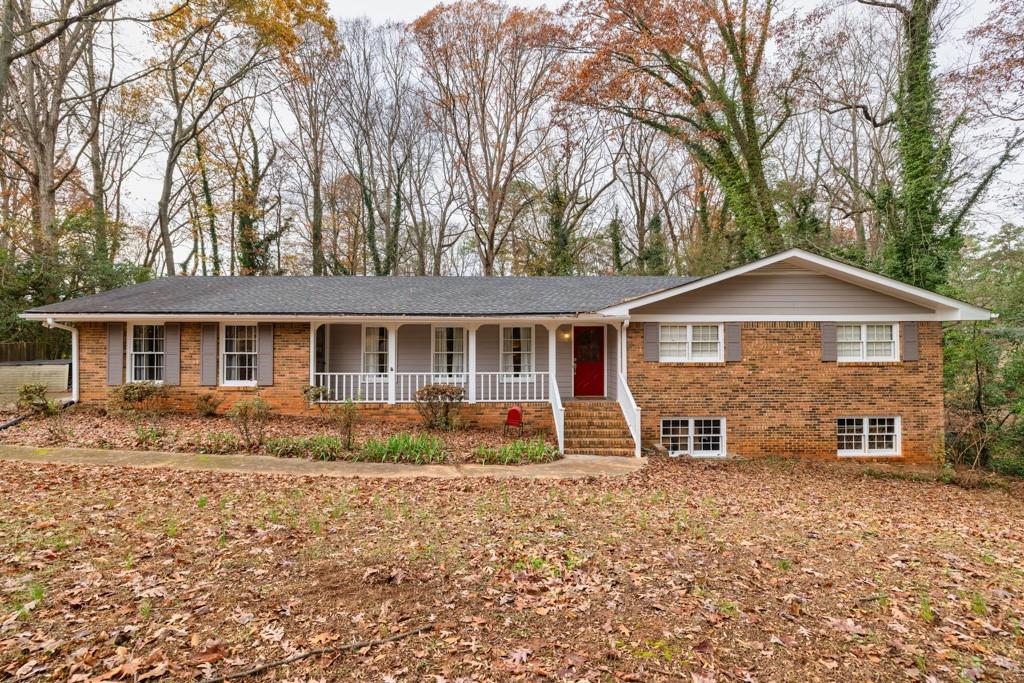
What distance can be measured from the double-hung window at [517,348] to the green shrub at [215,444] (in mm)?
6897

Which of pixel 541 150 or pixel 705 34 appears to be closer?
pixel 705 34

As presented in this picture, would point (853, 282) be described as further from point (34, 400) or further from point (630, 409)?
point (34, 400)

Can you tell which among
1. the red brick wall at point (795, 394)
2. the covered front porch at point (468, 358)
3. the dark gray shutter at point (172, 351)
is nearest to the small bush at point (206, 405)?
the dark gray shutter at point (172, 351)

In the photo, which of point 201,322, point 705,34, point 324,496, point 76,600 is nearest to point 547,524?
point 324,496

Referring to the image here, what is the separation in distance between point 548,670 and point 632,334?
31.1 feet

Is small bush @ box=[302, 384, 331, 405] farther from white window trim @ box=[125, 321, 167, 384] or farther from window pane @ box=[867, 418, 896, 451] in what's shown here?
window pane @ box=[867, 418, 896, 451]

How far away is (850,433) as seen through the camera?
12.1 metres

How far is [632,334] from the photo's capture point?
39.3 ft

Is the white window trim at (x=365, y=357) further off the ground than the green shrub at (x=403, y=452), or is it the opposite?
the white window trim at (x=365, y=357)

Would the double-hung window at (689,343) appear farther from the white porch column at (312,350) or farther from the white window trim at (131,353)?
the white window trim at (131,353)

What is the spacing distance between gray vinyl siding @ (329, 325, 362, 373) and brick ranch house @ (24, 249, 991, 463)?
31cm

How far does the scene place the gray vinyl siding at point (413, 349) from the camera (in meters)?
13.8

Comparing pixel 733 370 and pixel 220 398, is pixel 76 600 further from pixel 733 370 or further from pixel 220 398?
pixel 733 370

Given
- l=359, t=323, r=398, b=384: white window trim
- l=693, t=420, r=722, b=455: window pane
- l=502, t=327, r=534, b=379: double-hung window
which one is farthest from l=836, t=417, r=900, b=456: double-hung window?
l=359, t=323, r=398, b=384: white window trim
